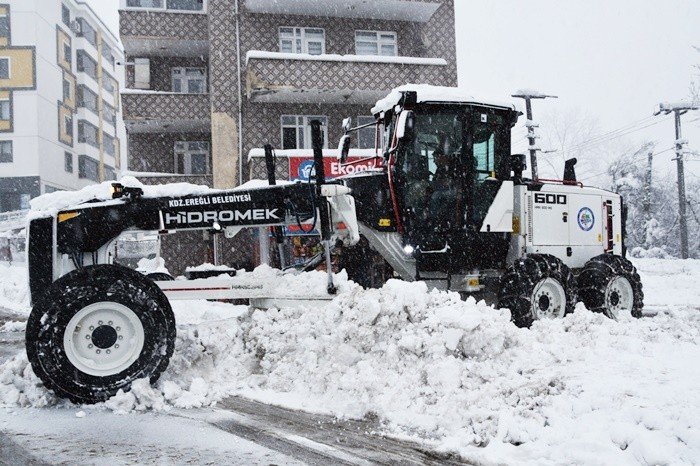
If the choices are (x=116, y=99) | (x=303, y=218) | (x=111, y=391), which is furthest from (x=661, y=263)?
(x=116, y=99)

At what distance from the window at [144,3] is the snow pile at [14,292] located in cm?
1013

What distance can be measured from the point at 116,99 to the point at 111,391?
67366 millimetres

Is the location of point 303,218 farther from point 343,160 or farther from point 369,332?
point 343,160

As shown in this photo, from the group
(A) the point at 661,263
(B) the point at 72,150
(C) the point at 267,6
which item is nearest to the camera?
(C) the point at 267,6

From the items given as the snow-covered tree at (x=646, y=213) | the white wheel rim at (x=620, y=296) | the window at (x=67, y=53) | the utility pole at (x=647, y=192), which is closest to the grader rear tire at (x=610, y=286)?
the white wheel rim at (x=620, y=296)

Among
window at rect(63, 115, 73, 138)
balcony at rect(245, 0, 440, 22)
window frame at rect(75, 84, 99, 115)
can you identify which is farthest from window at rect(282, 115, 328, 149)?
window frame at rect(75, 84, 99, 115)

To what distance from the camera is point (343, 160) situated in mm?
9133

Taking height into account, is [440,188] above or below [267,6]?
below

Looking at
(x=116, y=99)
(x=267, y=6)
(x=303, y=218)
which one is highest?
(x=116, y=99)

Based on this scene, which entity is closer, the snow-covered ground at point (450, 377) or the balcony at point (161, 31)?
the snow-covered ground at point (450, 377)

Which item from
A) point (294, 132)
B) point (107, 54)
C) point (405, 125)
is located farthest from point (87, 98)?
point (405, 125)

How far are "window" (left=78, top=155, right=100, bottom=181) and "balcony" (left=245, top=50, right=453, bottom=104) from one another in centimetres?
3835

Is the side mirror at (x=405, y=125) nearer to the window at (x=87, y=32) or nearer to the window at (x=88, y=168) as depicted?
the window at (x=88, y=168)

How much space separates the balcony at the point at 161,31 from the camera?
71.2ft
